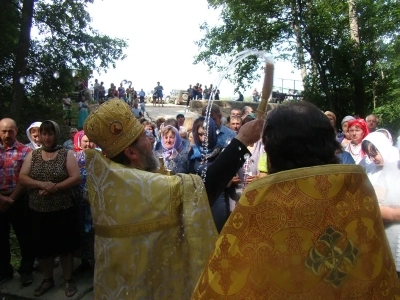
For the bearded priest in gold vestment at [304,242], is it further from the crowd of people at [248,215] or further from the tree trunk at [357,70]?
the tree trunk at [357,70]

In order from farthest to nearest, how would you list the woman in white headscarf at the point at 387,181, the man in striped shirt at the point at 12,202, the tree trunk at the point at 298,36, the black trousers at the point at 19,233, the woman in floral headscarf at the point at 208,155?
1. the tree trunk at the point at 298,36
2. the black trousers at the point at 19,233
3. the man in striped shirt at the point at 12,202
4. the woman in floral headscarf at the point at 208,155
5. the woman in white headscarf at the point at 387,181

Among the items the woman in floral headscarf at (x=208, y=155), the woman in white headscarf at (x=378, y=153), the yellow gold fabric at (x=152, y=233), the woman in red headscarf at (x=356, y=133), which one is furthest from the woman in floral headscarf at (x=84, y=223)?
the woman in red headscarf at (x=356, y=133)

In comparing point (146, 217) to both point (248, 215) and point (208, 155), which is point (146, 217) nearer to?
point (248, 215)

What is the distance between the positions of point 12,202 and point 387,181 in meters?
3.93

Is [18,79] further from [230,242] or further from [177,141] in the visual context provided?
[230,242]

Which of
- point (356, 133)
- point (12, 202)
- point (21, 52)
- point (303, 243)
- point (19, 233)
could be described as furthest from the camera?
point (21, 52)

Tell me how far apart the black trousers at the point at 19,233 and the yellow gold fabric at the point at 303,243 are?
418cm

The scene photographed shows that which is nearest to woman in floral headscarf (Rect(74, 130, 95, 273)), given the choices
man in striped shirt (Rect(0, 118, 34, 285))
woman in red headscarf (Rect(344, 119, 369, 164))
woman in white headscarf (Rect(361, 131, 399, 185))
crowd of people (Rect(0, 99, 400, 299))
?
man in striped shirt (Rect(0, 118, 34, 285))

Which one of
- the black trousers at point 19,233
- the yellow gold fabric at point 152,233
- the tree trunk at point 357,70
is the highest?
the tree trunk at point 357,70

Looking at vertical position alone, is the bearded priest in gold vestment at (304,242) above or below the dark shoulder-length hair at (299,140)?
below

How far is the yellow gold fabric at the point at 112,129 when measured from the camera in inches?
93.6

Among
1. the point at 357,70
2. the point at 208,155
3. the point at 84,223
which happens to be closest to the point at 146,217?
the point at 208,155

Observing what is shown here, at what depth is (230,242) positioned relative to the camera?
1572 millimetres

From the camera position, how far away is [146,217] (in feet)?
7.25
